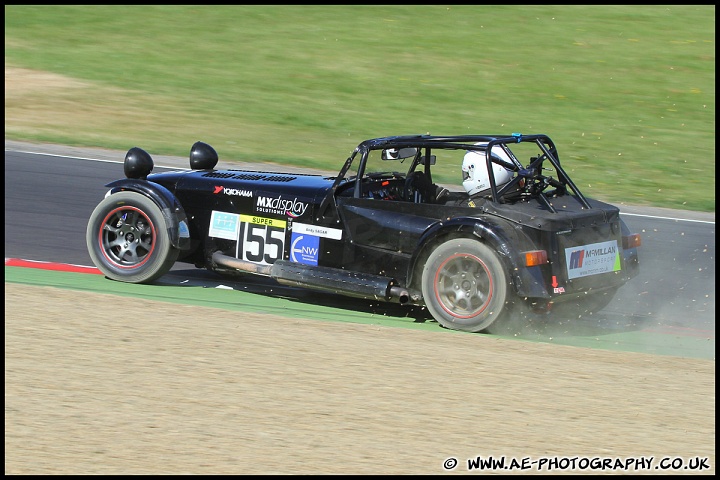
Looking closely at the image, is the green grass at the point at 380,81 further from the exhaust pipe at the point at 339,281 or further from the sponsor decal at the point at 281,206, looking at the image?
the exhaust pipe at the point at 339,281

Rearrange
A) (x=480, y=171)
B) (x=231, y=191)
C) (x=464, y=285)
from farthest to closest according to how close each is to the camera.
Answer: (x=231, y=191), (x=480, y=171), (x=464, y=285)

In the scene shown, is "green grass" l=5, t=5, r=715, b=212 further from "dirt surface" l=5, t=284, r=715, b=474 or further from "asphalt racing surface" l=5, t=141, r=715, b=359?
"dirt surface" l=5, t=284, r=715, b=474

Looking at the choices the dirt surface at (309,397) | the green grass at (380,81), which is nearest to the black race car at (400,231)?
the dirt surface at (309,397)

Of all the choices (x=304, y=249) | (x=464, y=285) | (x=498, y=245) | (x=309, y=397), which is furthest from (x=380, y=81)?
(x=309, y=397)

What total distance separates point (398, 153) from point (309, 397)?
124 inches

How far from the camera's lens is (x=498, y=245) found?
7547mm

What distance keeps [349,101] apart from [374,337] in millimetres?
12506

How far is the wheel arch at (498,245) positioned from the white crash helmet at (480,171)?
0.47 meters

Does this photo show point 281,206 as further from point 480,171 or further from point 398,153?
point 480,171

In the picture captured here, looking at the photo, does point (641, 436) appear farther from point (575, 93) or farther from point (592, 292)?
point (575, 93)

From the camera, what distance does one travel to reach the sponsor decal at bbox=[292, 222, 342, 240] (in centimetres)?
840

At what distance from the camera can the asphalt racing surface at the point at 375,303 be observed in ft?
27.0

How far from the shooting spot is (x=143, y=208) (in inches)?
348

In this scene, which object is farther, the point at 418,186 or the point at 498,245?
the point at 418,186
